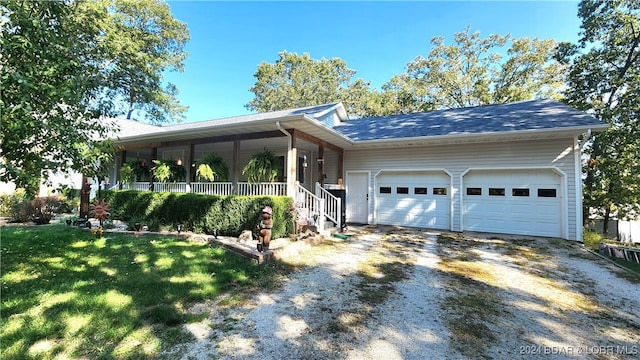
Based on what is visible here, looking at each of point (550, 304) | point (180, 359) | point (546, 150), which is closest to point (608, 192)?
point (546, 150)

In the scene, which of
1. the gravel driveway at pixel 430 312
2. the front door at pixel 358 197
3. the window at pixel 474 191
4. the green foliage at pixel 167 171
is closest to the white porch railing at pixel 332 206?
the front door at pixel 358 197

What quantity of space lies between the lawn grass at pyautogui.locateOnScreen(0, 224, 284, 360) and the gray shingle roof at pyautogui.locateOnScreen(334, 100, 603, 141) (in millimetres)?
7054

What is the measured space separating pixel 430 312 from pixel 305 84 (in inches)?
1107

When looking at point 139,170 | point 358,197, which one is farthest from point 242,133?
point 139,170

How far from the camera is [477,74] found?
1861 cm

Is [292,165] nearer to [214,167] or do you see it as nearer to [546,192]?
[214,167]

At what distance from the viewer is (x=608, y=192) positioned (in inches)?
419

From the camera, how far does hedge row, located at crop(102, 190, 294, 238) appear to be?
643 centimetres

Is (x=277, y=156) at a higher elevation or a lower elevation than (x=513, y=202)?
higher

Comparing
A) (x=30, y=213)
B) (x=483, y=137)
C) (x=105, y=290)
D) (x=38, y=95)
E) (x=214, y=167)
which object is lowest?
(x=105, y=290)

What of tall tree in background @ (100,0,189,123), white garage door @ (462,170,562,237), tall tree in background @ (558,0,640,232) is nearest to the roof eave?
white garage door @ (462,170,562,237)

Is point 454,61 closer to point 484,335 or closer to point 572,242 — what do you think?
point 572,242

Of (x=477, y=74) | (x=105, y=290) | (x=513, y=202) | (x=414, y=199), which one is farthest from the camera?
(x=477, y=74)

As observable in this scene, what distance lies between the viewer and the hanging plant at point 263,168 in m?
7.42
